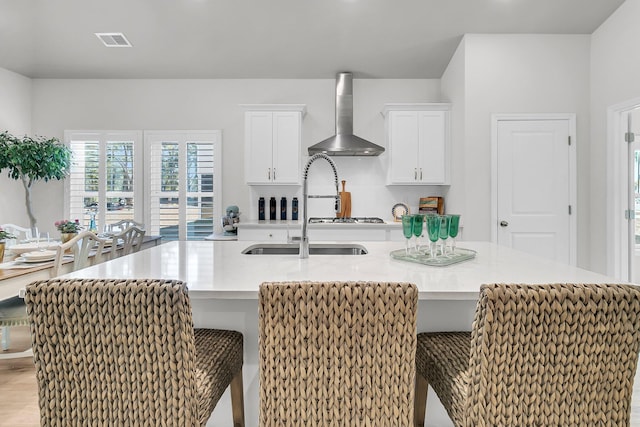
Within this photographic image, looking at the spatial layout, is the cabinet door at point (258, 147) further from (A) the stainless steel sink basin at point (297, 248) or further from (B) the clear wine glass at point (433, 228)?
(B) the clear wine glass at point (433, 228)

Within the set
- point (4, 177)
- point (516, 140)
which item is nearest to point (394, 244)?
point (516, 140)

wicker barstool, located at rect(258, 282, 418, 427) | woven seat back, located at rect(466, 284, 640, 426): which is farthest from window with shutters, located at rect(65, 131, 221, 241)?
woven seat back, located at rect(466, 284, 640, 426)

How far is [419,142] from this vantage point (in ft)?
13.6

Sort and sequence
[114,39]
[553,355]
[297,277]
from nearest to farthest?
[553,355] → [297,277] → [114,39]

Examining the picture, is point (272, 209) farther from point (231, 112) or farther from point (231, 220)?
point (231, 112)

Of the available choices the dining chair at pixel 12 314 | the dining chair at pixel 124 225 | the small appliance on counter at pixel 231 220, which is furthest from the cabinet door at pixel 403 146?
the dining chair at pixel 12 314

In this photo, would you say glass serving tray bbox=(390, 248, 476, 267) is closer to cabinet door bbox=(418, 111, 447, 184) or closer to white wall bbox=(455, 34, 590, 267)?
white wall bbox=(455, 34, 590, 267)

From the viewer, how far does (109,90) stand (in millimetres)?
4652

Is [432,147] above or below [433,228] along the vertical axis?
above

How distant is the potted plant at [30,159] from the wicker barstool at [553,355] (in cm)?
466

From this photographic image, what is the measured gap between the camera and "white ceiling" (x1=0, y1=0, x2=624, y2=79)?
3.31 metres

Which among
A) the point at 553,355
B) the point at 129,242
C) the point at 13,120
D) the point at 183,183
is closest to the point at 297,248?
the point at 553,355

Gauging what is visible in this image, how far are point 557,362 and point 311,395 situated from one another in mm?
656

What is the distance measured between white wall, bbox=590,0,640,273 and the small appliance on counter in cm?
376
